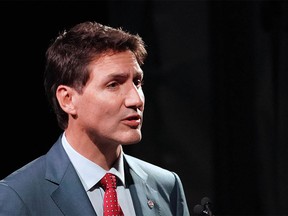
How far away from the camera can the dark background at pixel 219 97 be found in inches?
156

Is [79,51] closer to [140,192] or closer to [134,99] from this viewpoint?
[134,99]

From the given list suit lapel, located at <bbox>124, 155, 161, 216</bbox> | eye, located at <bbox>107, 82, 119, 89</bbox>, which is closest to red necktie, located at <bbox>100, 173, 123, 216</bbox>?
suit lapel, located at <bbox>124, 155, 161, 216</bbox>

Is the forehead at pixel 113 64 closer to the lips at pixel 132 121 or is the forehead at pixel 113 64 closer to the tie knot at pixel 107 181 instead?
the lips at pixel 132 121

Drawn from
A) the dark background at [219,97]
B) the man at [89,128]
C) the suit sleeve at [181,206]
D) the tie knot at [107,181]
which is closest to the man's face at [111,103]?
the man at [89,128]

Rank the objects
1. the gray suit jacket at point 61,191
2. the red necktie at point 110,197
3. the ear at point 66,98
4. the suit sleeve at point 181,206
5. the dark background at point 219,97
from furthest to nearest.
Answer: the dark background at point 219,97 < the suit sleeve at point 181,206 < the ear at point 66,98 < the red necktie at point 110,197 < the gray suit jacket at point 61,191

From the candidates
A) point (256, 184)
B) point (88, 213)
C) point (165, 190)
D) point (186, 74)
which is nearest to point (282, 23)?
point (186, 74)

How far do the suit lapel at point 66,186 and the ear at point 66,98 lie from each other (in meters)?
0.14

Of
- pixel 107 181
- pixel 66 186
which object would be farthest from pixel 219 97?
pixel 66 186

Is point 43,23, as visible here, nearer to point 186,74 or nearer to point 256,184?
point 186,74

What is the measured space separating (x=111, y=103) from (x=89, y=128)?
0.13 metres

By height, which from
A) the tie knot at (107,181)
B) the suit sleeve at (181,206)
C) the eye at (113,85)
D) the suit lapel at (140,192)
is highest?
the eye at (113,85)

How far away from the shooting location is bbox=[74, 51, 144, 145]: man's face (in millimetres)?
2406

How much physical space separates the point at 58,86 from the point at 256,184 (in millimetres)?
1794

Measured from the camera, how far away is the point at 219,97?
3998 mm
